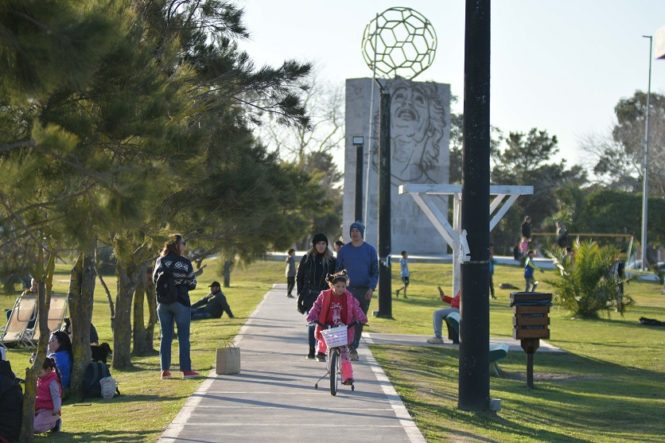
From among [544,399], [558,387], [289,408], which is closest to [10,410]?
[289,408]

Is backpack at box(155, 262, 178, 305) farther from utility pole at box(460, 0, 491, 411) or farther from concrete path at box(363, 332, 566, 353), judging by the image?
concrete path at box(363, 332, 566, 353)

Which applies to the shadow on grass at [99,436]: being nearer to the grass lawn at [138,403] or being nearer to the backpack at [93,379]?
the grass lawn at [138,403]

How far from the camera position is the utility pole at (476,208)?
38.3ft

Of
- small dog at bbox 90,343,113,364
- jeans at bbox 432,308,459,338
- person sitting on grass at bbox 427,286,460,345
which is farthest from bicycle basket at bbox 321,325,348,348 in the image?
jeans at bbox 432,308,459,338

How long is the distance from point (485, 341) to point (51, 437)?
452cm

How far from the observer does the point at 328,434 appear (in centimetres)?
1017

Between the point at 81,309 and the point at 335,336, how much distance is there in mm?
5689

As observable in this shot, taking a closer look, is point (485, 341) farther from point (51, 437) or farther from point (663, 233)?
point (663, 233)

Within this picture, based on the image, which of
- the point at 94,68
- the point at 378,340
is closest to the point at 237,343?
the point at 378,340

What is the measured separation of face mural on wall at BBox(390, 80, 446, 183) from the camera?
64.9 metres

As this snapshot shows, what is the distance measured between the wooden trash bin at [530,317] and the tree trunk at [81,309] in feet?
19.1

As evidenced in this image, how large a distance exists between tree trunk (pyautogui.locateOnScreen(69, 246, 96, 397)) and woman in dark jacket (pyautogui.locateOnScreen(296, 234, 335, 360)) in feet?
9.71

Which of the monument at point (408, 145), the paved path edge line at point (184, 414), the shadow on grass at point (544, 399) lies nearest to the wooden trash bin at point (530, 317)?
the shadow on grass at point (544, 399)

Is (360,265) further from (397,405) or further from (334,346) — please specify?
(397,405)
